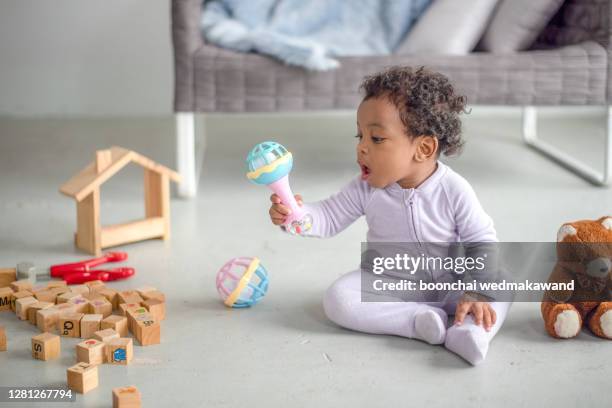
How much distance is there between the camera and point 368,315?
1523mm

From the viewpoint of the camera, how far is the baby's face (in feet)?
4.84

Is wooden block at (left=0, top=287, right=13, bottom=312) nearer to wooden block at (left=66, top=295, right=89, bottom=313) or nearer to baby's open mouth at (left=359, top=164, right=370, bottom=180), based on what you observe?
wooden block at (left=66, top=295, right=89, bottom=313)

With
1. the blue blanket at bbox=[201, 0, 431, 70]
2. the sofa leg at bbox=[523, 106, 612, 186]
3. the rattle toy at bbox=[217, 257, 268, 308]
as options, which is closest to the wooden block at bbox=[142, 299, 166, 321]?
the rattle toy at bbox=[217, 257, 268, 308]

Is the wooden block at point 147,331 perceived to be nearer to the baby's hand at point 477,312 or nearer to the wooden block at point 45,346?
the wooden block at point 45,346

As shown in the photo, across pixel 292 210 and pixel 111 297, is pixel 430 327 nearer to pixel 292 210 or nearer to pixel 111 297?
pixel 292 210

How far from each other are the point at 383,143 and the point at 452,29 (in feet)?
3.77

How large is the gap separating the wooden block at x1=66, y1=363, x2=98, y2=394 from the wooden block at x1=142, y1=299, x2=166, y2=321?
0.85 feet

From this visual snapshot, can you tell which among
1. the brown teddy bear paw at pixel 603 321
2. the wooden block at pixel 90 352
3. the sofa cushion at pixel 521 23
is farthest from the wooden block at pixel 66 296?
the sofa cushion at pixel 521 23

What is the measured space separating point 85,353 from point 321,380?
0.37 meters

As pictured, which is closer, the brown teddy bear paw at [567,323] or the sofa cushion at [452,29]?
the brown teddy bear paw at [567,323]

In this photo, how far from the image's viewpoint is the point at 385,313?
59.8 inches

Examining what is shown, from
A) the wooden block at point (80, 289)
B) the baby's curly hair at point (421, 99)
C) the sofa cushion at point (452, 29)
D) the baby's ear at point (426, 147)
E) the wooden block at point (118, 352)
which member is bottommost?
the wooden block at point (118, 352)

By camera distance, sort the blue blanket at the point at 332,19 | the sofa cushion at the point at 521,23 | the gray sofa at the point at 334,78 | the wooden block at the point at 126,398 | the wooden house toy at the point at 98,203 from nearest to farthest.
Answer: the wooden block at the point at 126,398
the wooden house toy at the point at 98,203
the gray sofa at the point at 334,78
the sofa cushion at the point at 521,23
the blue blanket at the point at 332,19

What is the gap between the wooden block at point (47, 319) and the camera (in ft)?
4.99
